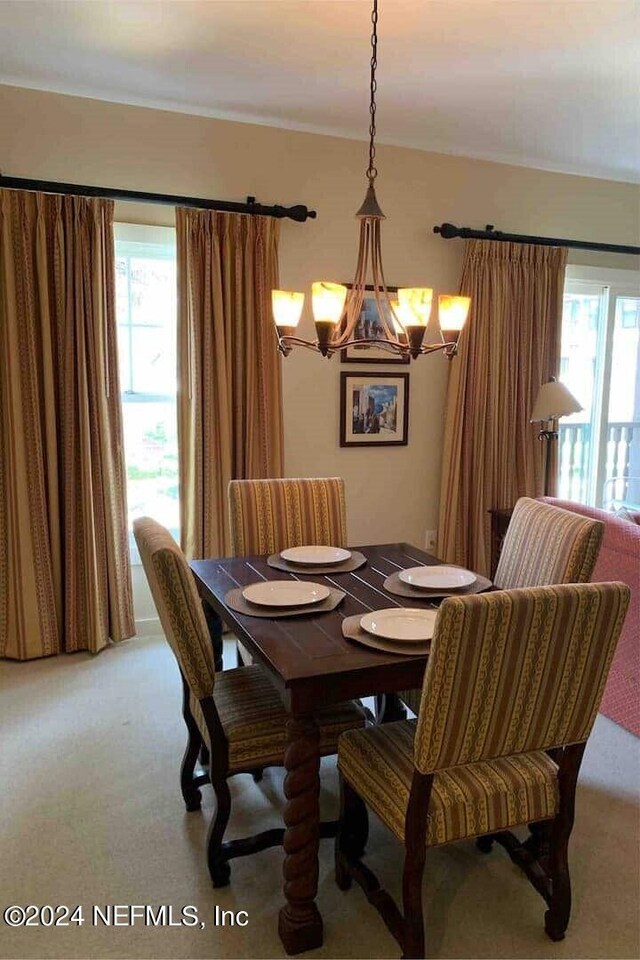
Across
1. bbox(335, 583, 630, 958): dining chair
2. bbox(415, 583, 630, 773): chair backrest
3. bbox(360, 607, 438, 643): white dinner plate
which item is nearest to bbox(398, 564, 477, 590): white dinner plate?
bbox(360, 607, 438, 643): white dinner plate

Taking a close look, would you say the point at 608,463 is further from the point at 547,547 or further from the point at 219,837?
the point at 219,837

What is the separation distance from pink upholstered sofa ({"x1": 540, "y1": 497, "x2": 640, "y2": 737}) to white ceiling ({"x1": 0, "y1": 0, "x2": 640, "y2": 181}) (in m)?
1.96

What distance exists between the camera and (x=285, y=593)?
2098mm

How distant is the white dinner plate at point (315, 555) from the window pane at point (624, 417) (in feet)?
9.65

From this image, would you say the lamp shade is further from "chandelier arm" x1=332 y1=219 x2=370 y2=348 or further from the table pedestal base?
the table pedestal base

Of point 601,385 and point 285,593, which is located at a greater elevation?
point 601,385

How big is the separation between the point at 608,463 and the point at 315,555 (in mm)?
3197

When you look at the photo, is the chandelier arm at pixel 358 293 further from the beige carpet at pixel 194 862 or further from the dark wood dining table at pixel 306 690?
the beige carpet at pixel 194 862

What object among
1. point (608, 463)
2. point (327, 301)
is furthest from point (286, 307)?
point (608, 463)

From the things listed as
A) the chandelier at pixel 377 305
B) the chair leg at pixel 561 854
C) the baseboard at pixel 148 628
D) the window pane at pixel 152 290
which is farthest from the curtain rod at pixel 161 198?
the chair leg at pixel 561 854

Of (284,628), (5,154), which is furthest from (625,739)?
(5,154)

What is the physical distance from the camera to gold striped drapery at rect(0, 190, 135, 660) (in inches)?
124

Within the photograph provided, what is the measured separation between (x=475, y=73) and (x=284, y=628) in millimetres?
2577

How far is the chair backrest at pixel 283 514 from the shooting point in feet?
9.18
